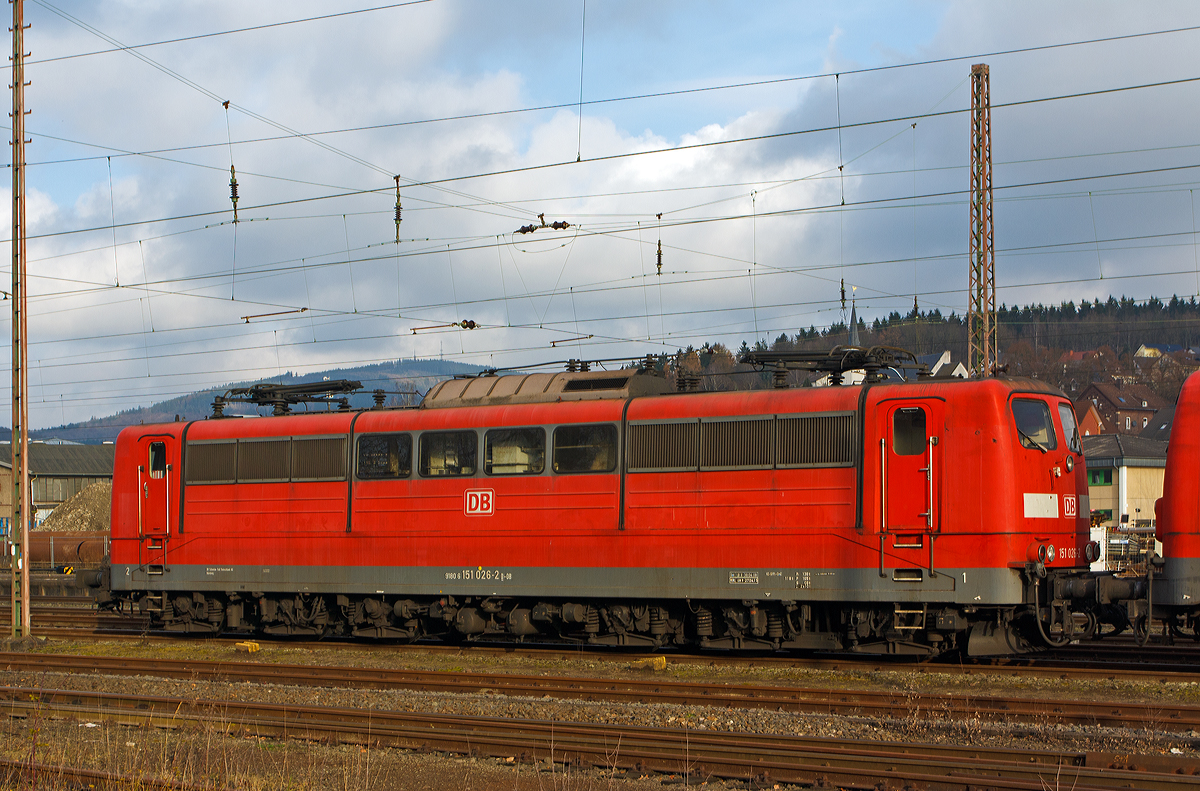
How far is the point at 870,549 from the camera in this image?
15086 mm

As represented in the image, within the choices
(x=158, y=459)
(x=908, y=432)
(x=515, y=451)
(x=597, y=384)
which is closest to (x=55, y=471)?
(x=158, y=459)

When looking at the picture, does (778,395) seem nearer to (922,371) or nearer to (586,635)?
(922,371)

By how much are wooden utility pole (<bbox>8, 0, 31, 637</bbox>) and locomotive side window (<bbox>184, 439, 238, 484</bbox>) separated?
2.96 metres

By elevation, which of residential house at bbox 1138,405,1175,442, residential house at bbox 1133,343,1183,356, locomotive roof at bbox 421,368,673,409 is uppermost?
residential house at bbox 1133,343,1183,356

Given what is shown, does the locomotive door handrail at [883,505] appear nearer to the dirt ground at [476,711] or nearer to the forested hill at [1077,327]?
the dirt ground at [476,711]

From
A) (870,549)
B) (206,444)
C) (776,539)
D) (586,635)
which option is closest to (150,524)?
(206,444)

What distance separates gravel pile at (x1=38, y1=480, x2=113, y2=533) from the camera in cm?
5488

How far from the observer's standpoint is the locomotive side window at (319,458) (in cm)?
1905

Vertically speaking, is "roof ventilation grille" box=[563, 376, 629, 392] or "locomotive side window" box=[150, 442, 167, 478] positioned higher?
"roof ventilation grille" box=[563, 376, 629, 392]

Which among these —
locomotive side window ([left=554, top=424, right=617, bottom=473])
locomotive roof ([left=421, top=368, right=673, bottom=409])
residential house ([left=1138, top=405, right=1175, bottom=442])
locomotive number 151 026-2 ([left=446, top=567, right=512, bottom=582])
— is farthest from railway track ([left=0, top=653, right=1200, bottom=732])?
residential house ([left=1138, top=405, right=1175, bottom=442])

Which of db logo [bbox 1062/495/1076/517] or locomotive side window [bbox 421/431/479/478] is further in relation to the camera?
locomotive side window [bbox 421/431/479/478]

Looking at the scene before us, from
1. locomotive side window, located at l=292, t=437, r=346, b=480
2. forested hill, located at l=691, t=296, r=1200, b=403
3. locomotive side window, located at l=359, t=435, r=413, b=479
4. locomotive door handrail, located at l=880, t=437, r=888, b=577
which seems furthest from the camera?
forested hill, located at l=691, t=296, r=1200, b=403

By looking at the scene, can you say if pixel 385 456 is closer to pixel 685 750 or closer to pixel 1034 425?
pixel 685 750

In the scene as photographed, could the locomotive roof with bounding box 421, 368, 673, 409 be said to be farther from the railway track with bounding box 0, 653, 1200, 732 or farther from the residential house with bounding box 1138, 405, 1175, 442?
the residential house with bounding box 1138, 405, 1175, 442
